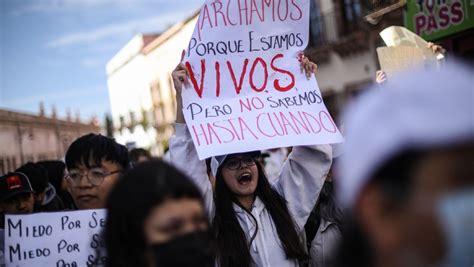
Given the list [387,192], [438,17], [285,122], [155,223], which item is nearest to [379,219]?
[387,192]

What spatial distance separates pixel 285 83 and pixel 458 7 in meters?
2.44

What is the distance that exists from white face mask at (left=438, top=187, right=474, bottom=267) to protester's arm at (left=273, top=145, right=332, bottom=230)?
82.4 inches

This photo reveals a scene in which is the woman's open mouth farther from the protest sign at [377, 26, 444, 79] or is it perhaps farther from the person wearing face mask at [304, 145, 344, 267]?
the protest sign at [377, 26, 444, 79]

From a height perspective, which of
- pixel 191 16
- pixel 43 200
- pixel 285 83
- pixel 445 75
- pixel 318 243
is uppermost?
pixel 191 16

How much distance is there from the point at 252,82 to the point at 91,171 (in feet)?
3.23

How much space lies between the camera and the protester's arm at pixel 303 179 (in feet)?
9.53

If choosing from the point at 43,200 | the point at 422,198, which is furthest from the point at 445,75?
the point at 43,200

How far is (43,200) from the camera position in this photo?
14.6ft

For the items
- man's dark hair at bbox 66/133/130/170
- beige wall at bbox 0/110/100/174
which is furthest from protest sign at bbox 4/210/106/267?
beige wall at bbox 0/110/100/174

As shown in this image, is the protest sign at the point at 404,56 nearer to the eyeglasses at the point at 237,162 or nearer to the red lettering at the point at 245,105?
the red lettering at the point at 245,105

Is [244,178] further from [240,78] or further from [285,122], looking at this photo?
[240,78]

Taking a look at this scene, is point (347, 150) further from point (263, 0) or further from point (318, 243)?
point (263, 0)

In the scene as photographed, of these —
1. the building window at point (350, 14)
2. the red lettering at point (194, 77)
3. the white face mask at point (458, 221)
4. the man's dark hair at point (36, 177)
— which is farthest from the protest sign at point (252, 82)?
the building window at point (350, 14)

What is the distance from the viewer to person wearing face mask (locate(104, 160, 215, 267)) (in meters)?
1.40
